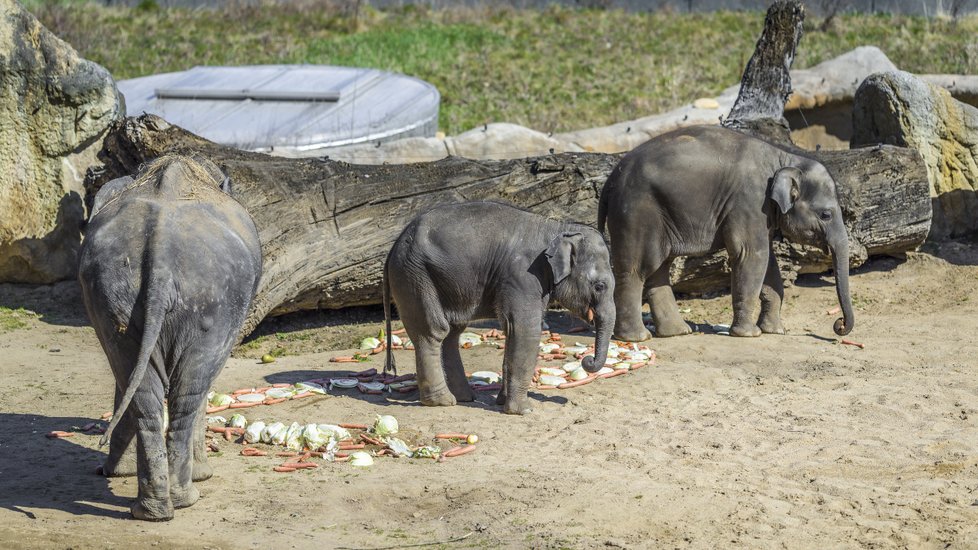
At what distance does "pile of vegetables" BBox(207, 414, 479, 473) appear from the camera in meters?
7.84

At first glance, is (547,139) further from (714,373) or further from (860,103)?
(714,373)

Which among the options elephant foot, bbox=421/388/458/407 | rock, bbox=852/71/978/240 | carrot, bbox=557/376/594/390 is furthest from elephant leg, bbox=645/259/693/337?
rock, bbox=852/71/978/240

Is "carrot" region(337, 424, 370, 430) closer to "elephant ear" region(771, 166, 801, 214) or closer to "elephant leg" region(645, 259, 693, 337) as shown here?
"elephant leg" region(645, 259, 693, 337)

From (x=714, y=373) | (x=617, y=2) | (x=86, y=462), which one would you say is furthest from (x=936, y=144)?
(x=617, y=2)

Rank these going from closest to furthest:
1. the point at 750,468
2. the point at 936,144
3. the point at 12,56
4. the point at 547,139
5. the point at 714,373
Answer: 1. the point at 750,468
2. the point at 714,373
3. the point at 12,56
4. the point at 936,144
5. the point at 547,139

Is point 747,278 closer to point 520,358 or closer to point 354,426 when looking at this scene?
point 520,358

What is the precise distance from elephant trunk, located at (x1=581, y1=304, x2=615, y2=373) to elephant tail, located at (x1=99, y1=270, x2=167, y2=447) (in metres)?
3.40

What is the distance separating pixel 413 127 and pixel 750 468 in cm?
1192

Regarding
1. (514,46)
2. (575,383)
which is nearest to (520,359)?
(575,383)

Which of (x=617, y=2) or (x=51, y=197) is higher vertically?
(x=617, y=2)

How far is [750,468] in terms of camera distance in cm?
764

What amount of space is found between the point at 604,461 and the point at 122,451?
294cm

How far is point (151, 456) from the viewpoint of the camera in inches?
253

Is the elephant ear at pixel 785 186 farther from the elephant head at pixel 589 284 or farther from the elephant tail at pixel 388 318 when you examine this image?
the elephant tail at pixel 388 318
